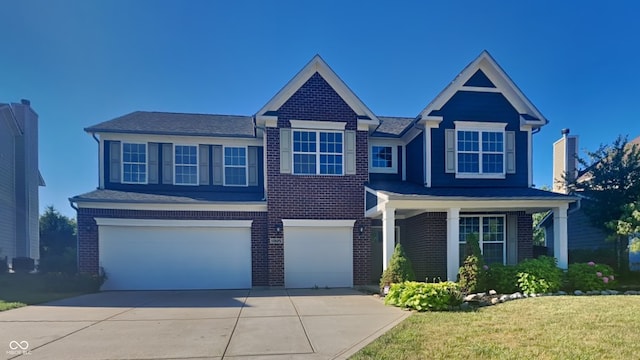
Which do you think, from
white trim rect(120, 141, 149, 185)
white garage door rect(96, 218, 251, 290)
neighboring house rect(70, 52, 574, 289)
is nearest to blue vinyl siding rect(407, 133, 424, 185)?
neighboring house rect(70, 52, 574, 289)

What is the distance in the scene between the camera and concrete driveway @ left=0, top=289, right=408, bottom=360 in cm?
578

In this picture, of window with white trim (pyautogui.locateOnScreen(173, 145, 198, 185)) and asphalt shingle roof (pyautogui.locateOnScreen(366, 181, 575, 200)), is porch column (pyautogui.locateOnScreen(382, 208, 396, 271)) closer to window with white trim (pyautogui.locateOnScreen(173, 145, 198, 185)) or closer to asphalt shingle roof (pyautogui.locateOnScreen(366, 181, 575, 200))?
asphalt shingle roof (pyautogui.locateOnScreen(366, 181, 575, 200))

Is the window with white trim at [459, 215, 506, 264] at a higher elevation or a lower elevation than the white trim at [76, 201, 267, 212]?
lower

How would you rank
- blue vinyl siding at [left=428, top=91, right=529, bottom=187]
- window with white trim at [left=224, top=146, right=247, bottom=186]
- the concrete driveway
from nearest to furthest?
the concrete driveway
blue vinyl siding at [left=428, top=91, right=529, bottom=187]
window with white trim at [left=224, top=146, right=247, bottom=186]

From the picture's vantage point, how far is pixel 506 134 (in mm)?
14141

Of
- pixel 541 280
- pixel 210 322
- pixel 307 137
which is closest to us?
pixel 210 322

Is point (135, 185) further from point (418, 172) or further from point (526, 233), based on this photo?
point (526, 233)

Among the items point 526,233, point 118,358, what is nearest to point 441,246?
point 526,233

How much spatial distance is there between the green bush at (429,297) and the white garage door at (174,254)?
6.35 meters

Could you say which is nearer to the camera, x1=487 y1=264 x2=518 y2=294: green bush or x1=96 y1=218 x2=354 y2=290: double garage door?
x1=487 y1=264 x2=518 y2=294: green bush

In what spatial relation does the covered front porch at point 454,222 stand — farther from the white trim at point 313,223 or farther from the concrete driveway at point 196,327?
the concrete driveway at point 196,327

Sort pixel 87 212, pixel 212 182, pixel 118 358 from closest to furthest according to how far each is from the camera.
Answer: pixel 118 358, pixel 87 212, pixel 212 182

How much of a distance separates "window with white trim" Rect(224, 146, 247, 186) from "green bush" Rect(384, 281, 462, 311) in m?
8.08

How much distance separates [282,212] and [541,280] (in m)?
8.09
